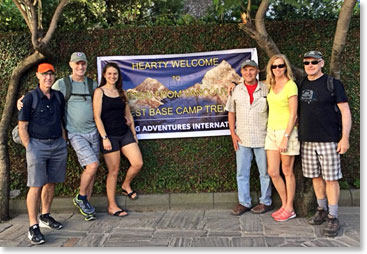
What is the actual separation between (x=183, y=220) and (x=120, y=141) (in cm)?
147

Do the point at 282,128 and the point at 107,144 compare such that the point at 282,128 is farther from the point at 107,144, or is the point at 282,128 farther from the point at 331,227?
the point at 107,144

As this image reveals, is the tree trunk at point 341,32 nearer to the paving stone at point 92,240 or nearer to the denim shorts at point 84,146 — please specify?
the denim shorts at point 84,146

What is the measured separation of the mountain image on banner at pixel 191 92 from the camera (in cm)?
566

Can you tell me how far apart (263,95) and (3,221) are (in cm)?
422

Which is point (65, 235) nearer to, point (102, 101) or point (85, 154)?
point (85, 154)

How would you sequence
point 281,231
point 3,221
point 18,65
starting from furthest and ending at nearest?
point 18,65
point 3,221
point 281,231

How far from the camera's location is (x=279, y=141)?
15.5 feet

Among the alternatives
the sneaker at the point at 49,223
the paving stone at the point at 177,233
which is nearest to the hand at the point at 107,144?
the sneaker at the point at 49,223

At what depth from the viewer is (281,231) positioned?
4438 millimetres

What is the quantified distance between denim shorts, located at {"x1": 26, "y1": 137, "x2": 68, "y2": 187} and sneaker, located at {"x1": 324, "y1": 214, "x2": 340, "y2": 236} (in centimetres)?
342

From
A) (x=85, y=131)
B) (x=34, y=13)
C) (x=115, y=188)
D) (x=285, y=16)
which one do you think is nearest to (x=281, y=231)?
(x=115, y=188)

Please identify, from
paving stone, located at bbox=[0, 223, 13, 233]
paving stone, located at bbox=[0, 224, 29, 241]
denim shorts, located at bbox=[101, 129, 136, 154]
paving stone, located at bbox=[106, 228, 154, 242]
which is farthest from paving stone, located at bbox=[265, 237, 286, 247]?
paving stone, located at bbox=[0, 223, 13, 233]

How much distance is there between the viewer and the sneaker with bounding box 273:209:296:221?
15.8ft

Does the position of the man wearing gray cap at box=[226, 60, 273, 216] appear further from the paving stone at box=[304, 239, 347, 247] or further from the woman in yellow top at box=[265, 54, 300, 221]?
the paving stone at box=[304, 239, 347, 247]
